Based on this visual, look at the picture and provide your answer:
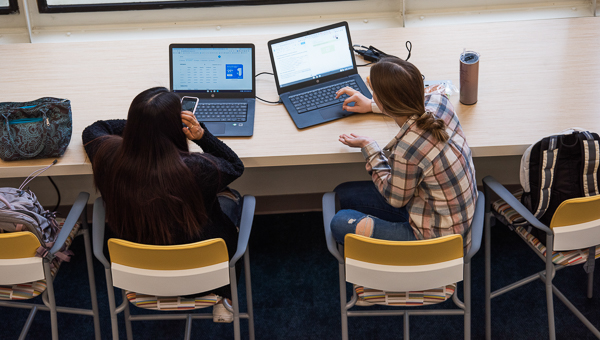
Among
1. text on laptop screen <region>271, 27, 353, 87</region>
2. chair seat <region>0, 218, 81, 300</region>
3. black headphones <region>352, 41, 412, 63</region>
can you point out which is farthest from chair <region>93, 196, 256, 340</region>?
black headphones <region>352, 41, 412, 63</region>

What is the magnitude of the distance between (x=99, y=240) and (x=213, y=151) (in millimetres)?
421

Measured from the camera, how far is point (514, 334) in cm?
203

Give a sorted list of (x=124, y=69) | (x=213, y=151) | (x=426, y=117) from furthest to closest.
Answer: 1. (x=124, y=69)
2. (x=213, y=151)
3. (x=426, y=117)

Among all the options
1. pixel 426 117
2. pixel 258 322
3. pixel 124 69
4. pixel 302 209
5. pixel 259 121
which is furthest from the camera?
pixel 302 209

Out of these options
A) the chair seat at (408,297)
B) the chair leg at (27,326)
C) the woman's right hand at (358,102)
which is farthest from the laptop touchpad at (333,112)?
the chair leg at (27,326)

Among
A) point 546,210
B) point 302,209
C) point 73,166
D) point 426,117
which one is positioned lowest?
point 302,209

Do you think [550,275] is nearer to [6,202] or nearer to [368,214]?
[368,214]

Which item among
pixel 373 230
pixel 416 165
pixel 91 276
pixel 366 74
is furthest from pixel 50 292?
pixel 366 74

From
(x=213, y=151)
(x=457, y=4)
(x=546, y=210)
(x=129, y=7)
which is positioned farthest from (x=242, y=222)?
(x=457, y=4)

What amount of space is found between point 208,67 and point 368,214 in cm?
81

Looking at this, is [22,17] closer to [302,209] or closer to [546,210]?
[302,209]

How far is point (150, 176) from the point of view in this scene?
56.9 inches

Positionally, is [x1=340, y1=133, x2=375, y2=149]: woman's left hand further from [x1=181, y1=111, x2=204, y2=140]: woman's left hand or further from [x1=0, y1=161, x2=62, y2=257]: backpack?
[x1=0, y1=161, x2=62, y2=257]: backpack

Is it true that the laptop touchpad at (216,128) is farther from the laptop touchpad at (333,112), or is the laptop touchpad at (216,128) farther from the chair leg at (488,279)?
the chair leg at (488,279)
